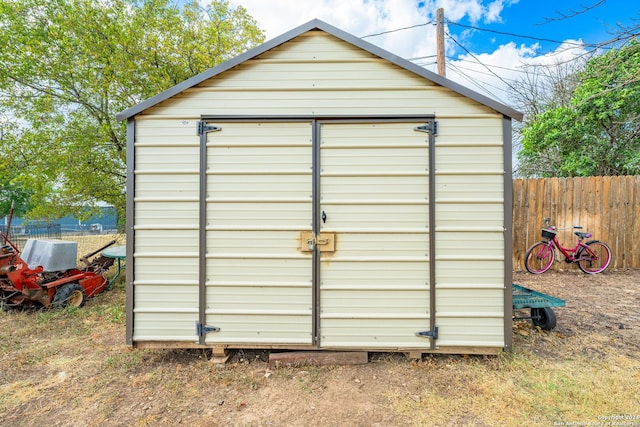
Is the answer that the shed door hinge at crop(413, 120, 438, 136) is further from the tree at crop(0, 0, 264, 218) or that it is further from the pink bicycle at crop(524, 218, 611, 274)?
the tree at crop(0, 0, 264, 218)

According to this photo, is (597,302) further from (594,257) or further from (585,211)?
(585,211)

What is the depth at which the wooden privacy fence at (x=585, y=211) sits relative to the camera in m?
5.95

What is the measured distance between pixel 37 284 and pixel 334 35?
5178 mm

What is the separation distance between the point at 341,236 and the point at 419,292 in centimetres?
95

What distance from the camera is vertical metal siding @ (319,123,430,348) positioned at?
2855 millimetres

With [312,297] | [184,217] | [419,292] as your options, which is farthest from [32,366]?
[419,292]

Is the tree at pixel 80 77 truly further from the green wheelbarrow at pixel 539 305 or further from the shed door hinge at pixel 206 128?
the green wheelbarrow at pixel 539 305

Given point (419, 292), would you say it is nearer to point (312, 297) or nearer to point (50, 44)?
point (312, 297)

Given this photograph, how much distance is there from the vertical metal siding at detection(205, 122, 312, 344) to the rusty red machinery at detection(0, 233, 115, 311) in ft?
10.3

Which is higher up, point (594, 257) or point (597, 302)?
point (594, 257)

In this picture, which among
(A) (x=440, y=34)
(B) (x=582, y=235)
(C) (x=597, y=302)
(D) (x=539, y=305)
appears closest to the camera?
(D) (x=539, y=305)

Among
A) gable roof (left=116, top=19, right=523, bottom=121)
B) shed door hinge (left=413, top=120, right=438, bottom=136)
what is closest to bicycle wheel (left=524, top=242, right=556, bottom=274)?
gable roof (left=116, top=19, right=523, bottom=121)

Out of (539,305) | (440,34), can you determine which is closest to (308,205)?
(539,305)

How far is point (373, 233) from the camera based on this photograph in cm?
288
